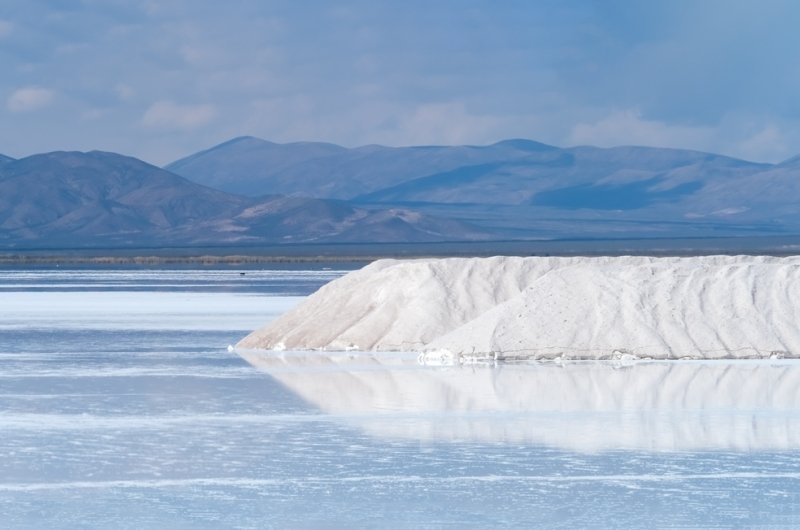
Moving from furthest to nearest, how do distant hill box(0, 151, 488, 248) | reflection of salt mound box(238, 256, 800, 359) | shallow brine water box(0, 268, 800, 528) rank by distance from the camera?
distant hill box(0, 151, 488, 248) < reflection of salt mound box(238, 256, 800, 359) < shallow brine water box(0, 268, 800, 528)

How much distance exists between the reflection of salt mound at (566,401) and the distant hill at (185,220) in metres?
147

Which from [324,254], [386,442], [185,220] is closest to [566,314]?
[386,442]

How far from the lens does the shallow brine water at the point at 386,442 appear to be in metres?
9.27

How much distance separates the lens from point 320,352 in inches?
850

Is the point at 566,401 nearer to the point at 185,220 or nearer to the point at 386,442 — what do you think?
the point at 386,442

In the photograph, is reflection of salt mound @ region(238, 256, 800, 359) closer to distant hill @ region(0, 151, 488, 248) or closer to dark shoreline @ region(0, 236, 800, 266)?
dark shoreline @ region(0, 236, 800, 266)

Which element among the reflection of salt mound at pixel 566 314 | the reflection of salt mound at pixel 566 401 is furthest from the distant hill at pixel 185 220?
the reflection of salt mound at pixel 566 401

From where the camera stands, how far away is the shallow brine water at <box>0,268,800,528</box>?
9266 mm

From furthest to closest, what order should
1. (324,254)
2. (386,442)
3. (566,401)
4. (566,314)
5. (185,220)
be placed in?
1. (185,220)
2. (324,254)
3. (566,314)
4. (566,401)
5. (386,442)

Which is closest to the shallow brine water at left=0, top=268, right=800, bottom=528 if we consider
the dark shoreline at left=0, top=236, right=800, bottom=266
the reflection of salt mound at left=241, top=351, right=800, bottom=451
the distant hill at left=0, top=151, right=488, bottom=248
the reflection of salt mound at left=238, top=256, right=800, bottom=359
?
the reflection of salt mound at left=241, top=351, right=800, bottom=451

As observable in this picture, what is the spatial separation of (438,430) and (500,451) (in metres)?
1.24

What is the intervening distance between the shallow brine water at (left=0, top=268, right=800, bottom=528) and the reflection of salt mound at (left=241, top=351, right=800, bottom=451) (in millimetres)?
36

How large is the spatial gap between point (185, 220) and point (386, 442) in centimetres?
17436

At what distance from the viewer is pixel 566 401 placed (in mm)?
14586
